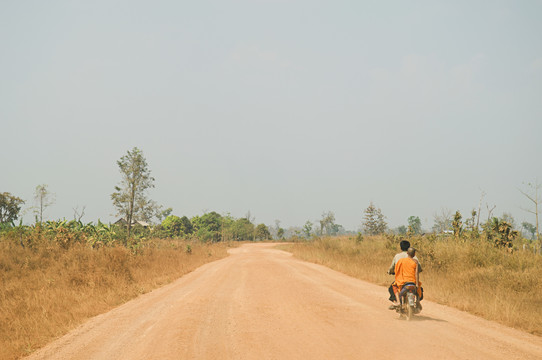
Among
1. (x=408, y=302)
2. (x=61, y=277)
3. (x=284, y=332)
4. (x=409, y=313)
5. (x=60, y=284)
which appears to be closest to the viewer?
(x=284, y=332)

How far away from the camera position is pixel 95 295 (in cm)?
1173

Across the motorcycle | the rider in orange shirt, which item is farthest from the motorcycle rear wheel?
the rider in orange shirt

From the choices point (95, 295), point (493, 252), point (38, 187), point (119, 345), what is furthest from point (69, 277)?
point (38, 187)

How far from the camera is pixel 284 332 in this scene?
22.8ft

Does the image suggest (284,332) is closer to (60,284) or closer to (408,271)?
(408,271)

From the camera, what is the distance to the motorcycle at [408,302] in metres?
8.12

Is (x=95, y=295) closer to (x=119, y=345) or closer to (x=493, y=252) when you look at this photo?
(x=119, y=345)

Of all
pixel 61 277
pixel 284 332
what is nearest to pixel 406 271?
pixel 284 332

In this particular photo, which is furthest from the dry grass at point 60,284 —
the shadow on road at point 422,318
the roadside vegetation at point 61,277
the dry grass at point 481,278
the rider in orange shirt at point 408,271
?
the dry grass at point 481,278

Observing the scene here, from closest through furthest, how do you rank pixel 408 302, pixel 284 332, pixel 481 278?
pixel 284 332 < pixel 408 302 < pixel 481 278

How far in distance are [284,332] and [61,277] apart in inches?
442

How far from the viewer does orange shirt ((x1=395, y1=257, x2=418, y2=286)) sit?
835cm

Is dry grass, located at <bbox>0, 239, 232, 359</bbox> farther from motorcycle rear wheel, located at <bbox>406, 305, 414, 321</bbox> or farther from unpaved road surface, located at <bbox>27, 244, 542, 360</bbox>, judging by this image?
motorcycle rear wheel, located at <bbox>406, 305, 414, 321</bbox>

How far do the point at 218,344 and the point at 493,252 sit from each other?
12.9 meters
